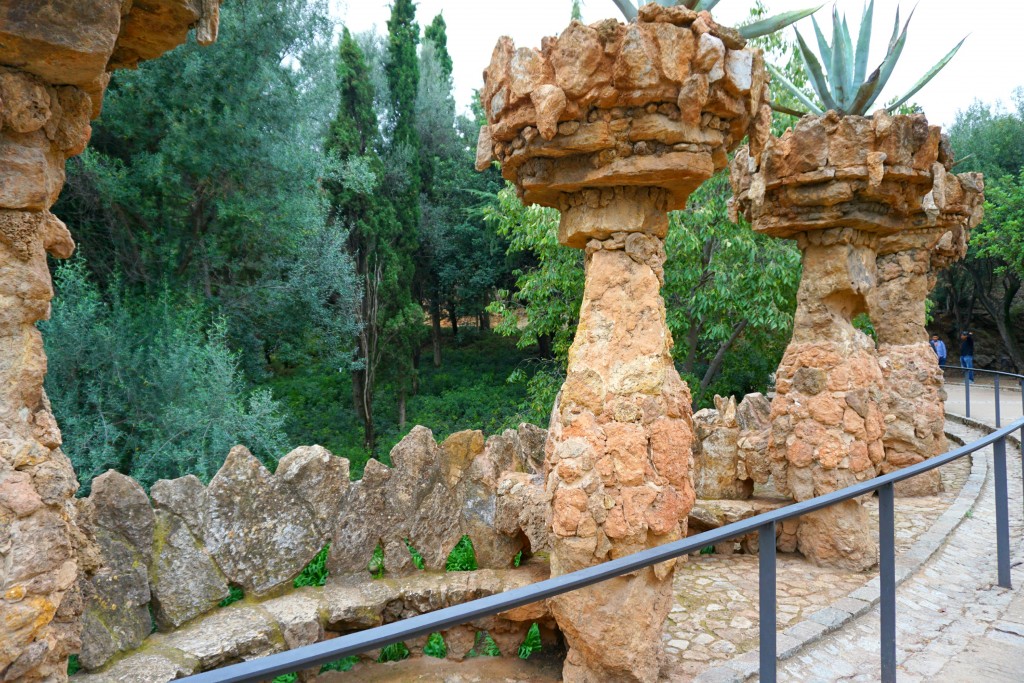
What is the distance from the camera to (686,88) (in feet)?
9.71

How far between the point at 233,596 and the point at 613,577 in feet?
7.79

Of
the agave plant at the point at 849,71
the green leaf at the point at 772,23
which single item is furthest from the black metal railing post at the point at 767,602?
the agave plant at the point at 849,71

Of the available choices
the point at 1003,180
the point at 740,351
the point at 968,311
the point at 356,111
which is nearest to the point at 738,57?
the point at 740,351

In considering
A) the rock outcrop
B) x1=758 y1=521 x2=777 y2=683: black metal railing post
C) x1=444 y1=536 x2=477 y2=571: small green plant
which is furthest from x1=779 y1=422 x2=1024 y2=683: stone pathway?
the rock outcrop

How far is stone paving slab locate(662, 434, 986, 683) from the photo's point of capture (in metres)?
3.60

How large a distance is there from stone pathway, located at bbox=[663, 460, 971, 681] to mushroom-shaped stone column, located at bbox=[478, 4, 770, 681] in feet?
2.17

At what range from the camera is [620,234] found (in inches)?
134

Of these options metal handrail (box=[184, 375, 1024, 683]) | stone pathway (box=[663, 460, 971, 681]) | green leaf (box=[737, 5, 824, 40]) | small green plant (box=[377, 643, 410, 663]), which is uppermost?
green leaf (box=[737, 5, 824, 40])

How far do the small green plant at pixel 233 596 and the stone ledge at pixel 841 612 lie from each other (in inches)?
93.3

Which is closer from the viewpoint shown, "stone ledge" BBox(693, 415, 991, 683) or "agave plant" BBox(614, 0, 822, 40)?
"stone ledge" BBox(693, 415, 991, 683)

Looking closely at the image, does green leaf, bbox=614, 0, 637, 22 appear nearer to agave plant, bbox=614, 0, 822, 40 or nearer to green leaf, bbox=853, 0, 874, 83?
agave plant, bbox=614, 0, 822, 40

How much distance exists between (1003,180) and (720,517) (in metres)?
18.4

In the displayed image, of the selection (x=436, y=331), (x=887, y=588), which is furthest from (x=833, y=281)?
(x=436, y=331)

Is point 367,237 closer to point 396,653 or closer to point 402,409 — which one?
point 402,409
